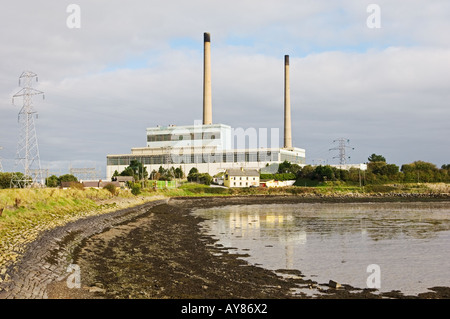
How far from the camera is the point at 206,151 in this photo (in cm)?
14262

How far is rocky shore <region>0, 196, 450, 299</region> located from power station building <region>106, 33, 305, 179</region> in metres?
106

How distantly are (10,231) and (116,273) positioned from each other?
251 inches

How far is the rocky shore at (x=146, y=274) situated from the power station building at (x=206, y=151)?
348 ft

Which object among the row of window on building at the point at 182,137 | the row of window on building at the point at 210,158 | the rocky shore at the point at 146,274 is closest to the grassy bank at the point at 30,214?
the rocky shore at the point at 146,274

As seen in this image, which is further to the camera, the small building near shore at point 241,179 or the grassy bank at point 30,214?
the small building near shore at point 241,179

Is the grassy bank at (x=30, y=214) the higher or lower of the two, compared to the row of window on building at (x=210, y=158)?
lower

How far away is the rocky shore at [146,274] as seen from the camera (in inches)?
502

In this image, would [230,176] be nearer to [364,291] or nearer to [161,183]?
[161,183]

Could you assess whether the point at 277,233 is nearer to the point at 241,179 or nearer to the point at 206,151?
the point at 241,179

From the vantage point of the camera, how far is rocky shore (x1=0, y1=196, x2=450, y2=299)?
502 inches

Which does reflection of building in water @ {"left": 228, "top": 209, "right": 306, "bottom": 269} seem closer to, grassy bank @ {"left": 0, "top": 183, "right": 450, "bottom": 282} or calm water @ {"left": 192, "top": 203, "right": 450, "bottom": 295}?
calm water @ {"left": 192, "top": 203, "right": 450, "bottom": 295}

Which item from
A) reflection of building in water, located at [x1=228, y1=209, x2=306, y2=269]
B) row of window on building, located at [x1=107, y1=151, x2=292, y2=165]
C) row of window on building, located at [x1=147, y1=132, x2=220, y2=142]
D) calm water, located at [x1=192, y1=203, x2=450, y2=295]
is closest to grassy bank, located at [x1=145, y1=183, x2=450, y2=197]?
row of window on building, located at [x1=107, y1=151, x2=292, y2=165]

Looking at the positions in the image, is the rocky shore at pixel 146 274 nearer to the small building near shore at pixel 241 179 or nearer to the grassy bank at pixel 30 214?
the grassy bank at pixel 30 214
